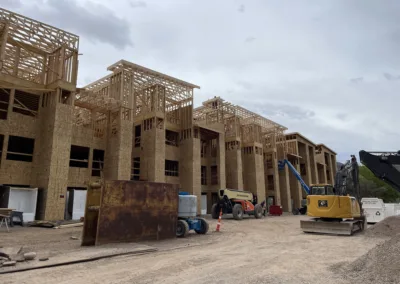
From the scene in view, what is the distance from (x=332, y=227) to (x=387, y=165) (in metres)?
4.42

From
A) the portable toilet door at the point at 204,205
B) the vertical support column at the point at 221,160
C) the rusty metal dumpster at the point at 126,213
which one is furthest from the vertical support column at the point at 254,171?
the rusty metal dumpster at the point at 126,213

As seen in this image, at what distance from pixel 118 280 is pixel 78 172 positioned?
72.7 feet

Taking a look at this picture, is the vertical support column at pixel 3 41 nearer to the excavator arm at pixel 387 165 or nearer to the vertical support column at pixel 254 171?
the excavator arm at pixel 387 165

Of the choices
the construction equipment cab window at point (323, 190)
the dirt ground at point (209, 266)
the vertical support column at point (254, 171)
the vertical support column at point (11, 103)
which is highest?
the vertical support column at point (11, 103)

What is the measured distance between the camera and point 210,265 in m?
7.93

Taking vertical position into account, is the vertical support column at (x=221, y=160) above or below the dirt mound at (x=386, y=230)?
above

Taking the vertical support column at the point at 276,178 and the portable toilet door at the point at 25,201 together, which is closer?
the portable toilet door at the point at 25,201

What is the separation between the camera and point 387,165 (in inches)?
510

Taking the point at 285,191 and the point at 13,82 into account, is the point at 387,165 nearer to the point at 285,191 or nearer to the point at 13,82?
the point at 13,82

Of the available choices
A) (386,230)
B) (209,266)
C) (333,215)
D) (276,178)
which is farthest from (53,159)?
(276,178)

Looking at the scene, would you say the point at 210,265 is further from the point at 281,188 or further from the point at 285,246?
the point at 281,188

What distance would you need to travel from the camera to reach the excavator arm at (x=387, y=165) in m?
12.7

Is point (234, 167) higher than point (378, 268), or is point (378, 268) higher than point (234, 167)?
point (234, 167)

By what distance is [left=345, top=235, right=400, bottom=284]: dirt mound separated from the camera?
5909 mm
